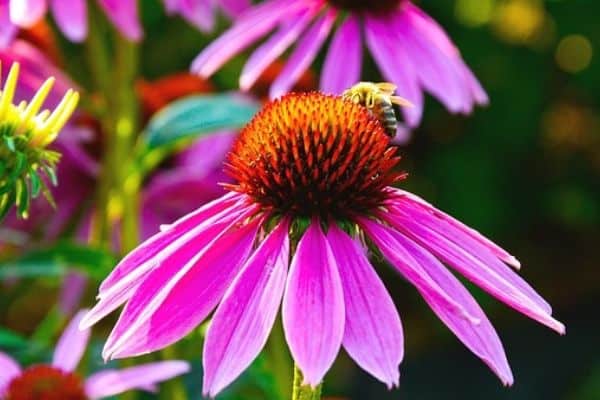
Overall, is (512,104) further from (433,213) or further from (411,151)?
(433,213)

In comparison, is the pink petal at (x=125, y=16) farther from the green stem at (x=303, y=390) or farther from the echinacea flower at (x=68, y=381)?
the green stem at (x=303, y=390)

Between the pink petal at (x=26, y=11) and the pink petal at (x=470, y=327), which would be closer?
the pink petal at (x=470, y=327)

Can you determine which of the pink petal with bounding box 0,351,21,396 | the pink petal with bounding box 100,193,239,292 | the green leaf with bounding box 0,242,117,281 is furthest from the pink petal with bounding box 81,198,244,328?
the green leaf with bounding box 0,242,117,281

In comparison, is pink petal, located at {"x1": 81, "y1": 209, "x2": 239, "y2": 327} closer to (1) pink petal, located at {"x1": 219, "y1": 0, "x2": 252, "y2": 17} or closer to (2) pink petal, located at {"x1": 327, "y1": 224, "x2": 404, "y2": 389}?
(2) pink petal, located at {"x1": 327, "y1": 224, "x2": 404, "y2": 389}

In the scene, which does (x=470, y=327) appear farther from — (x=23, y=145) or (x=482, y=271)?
(x=23, y=145)

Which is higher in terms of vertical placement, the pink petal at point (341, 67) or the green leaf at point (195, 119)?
the pink petal at point (341, 67)

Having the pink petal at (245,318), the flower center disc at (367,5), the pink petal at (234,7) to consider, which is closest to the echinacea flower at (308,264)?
A: the pink petal at (245,318)

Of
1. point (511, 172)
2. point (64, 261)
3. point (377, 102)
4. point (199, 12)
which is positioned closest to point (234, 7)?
point (199, 12)

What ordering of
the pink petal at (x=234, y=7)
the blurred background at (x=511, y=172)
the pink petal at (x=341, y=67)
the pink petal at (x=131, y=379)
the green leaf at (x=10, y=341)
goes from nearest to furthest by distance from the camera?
the pink petal at (x=131, y=379) → the green leaf at (x=10, y=341) → the pink petal at (x=341, y=67) → the pink petal at (x=234, y=7) → the blurred background at (x=511, y=172)
